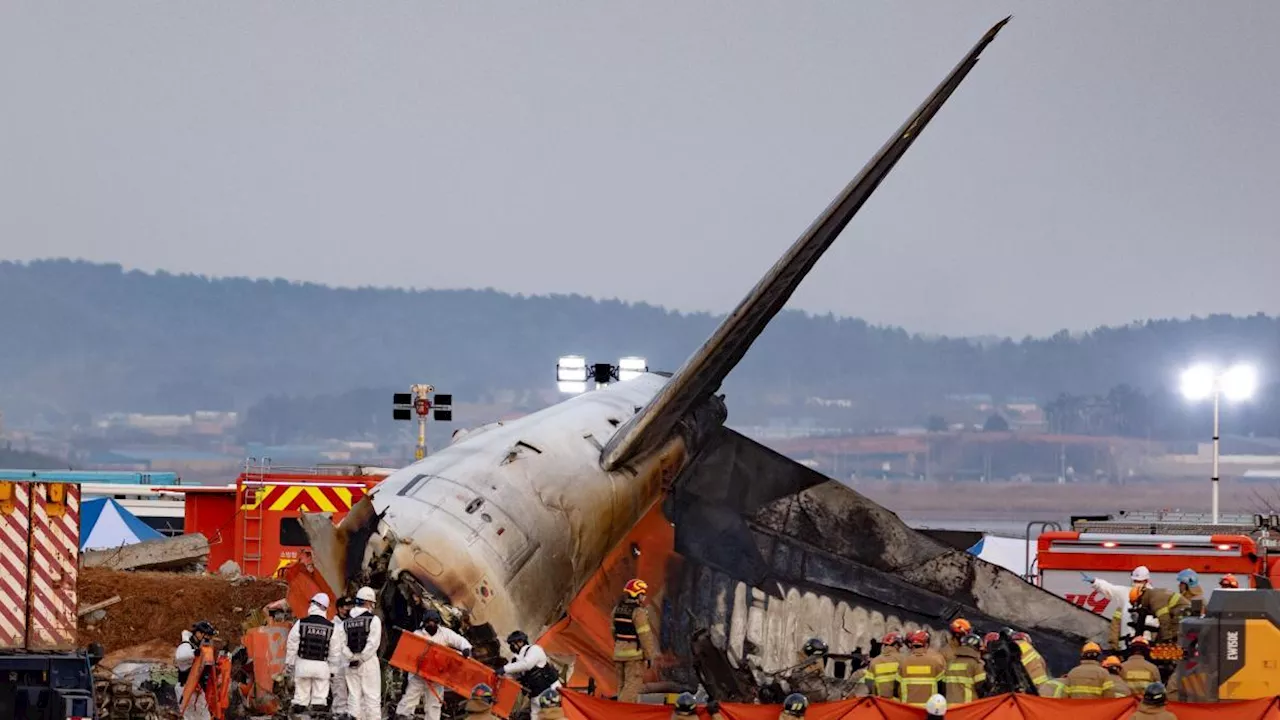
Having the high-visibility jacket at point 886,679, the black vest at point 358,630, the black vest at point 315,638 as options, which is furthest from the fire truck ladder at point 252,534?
the high-visibility jacket at point 886,679

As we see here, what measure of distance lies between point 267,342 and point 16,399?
976 inches

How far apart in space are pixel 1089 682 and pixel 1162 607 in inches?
140

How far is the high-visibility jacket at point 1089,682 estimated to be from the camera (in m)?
18.5

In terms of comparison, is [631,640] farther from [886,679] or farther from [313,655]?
[313,655]

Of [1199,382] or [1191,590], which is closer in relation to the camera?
[1191,590]

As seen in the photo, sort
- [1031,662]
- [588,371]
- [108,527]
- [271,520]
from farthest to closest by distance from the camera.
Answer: [108,527]
[588,371]
[271,520]
[1031,662]

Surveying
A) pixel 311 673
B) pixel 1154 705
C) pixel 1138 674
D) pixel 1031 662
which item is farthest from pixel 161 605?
pixel 1154 705

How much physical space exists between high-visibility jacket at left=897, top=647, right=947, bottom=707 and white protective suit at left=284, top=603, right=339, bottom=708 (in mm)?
5841

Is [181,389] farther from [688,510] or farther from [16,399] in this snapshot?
[688,510]

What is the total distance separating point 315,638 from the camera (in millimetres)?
18156

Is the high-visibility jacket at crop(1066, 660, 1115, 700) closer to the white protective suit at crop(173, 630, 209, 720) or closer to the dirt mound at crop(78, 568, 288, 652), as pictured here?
the white protective suit at crop(173, 630, 209, 720)

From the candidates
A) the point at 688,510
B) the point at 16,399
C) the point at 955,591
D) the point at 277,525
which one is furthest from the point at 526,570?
the point at 16,399

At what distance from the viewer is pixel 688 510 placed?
2512 cm

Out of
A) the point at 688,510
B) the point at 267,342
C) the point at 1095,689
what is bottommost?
the point at 1095,689
